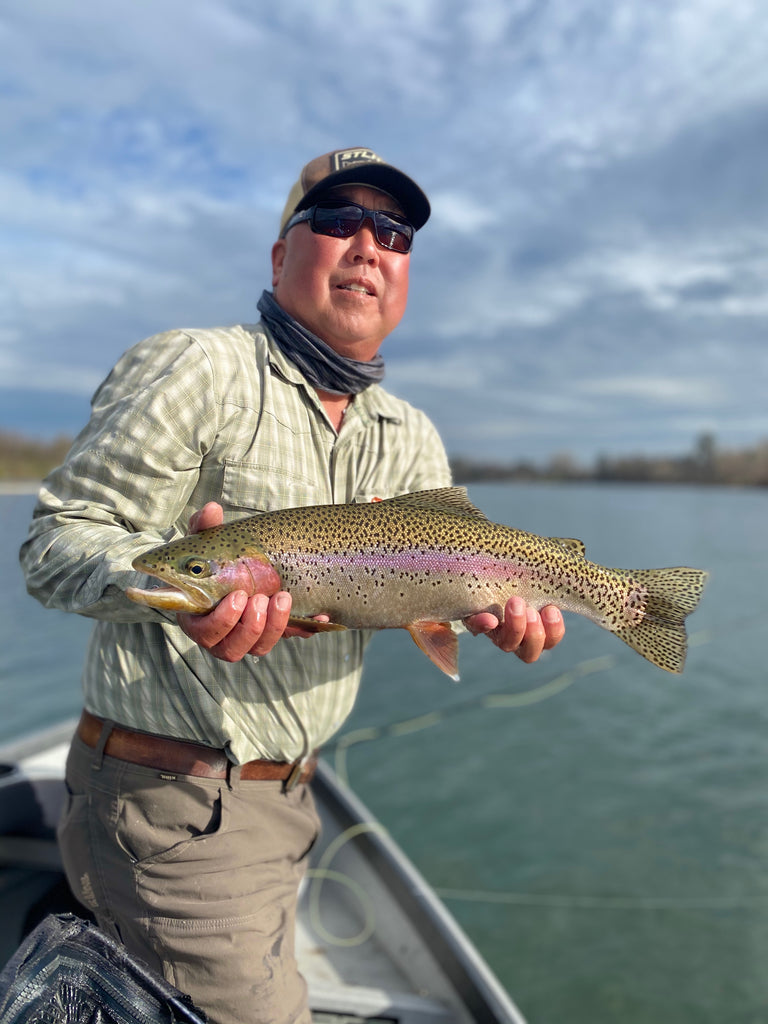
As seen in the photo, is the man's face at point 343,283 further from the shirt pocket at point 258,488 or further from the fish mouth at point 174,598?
the fish mouth at point 174,598

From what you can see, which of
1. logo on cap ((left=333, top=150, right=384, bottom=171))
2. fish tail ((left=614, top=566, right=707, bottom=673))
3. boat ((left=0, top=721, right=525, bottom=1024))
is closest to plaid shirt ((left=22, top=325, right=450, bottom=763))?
logo on cap ((left=333, top=150, right=384, bottom=171))

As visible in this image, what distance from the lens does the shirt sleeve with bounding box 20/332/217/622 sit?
8.09 ft

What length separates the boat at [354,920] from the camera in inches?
155

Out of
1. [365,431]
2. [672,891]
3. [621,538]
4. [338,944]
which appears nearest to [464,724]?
[672,891]

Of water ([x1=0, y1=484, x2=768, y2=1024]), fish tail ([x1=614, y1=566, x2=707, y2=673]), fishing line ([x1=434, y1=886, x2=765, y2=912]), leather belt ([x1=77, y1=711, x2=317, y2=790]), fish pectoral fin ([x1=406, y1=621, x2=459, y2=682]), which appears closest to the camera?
leather belt ([x1=77, y1=711, x2=317, y2=790])

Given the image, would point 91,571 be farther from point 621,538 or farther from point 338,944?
point 621,538

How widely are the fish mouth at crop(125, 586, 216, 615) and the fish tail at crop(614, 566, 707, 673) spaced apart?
1.90 m

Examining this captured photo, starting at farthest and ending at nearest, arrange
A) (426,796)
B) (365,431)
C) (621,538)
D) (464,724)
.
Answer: (621,538)
(464,724)
(426,796)
(365,431)

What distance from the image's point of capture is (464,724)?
43.8 feet

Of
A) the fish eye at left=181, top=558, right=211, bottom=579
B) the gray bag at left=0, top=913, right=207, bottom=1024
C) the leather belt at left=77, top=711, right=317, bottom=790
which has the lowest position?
the gray bag at left=0, top=913, right=207, bottom=1024

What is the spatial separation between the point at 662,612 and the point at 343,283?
203cm

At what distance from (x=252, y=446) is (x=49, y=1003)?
2.01 metres

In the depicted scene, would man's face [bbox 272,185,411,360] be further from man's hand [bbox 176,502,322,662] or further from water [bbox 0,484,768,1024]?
water [bbox 0,484,768,1024]

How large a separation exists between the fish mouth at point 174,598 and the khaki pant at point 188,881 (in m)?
0.76
